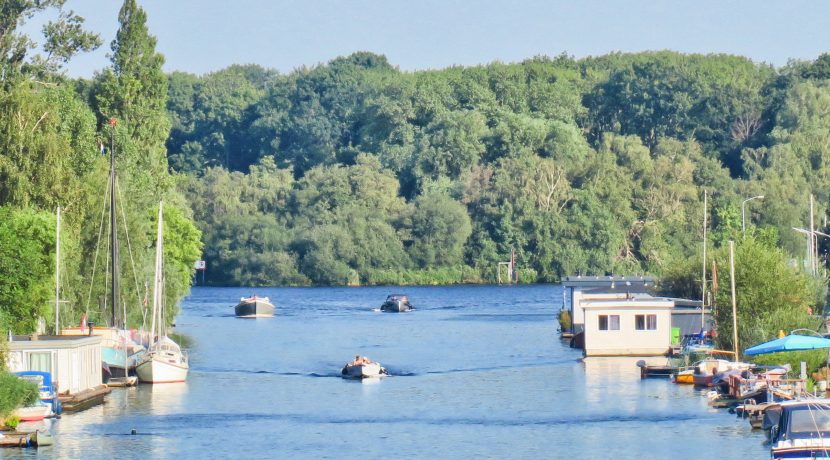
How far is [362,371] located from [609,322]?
12.8 metres

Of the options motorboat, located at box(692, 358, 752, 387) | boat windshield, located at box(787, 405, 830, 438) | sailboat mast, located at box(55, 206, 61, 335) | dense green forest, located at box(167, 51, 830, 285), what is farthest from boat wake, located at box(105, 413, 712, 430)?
dense green forest, located at box(167, 51, 830, 285)

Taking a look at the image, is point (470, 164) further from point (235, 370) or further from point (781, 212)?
point (235, 370)

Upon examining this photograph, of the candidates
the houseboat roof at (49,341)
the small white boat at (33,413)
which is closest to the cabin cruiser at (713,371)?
the houseboat roof at (49,341)

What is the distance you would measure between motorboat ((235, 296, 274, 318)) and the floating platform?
2330 inches

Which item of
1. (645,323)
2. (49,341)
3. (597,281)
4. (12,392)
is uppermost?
(597,281)

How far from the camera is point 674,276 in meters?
93.8

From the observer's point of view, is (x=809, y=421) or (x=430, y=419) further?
(x=430, y=419)

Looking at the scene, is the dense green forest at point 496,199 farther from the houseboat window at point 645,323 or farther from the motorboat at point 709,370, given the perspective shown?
the motorboat at point 709,370

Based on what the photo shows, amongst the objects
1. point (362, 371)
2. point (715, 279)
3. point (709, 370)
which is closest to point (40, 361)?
point (362, 371)

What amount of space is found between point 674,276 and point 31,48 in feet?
129

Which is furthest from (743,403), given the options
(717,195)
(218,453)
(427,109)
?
(427,109)

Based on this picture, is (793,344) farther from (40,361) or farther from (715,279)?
(40,361)

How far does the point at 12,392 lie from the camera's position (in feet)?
158

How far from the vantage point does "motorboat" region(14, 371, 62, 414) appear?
5225 centimetres
